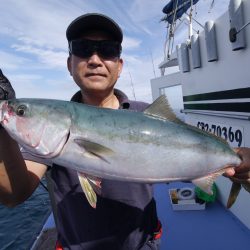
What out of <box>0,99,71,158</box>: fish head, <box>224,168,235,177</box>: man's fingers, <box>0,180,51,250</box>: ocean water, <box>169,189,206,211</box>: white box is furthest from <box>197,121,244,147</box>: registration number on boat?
<box>0,180,51,250</box>: ocean water

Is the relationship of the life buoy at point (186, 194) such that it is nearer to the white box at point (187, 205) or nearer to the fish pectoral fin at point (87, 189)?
the white box at point (187, 205)

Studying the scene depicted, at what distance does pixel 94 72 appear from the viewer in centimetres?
277

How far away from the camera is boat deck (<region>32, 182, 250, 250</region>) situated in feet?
16.4

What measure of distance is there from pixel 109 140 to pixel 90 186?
38 cm

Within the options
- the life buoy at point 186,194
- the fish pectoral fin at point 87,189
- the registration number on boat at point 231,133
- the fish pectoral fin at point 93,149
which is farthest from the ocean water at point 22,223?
the fish pectoral fin at point 93,149

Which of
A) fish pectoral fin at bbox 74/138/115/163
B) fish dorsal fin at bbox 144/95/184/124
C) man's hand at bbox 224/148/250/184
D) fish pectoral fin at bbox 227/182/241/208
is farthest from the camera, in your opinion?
fish pectoral fin at bbox 227/182/241/208

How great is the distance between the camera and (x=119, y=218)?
2.71 metres

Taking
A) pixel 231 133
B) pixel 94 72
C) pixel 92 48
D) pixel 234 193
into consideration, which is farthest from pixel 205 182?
pixel 231 133

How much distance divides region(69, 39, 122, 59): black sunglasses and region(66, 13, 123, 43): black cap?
11 centimetres

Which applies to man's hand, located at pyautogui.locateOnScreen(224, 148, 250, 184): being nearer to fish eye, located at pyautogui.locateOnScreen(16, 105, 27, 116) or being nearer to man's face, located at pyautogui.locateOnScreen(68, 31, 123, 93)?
man's face, located at pyautogui.locateOnScreen(68, 31, 123, 93)

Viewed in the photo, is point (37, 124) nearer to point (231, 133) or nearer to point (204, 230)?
point (231, 133)

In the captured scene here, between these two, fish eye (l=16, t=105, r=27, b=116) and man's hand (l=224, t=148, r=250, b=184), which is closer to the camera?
fish eye (l=16, t=105, r=27, b=116)

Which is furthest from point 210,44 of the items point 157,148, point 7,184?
point 7,184

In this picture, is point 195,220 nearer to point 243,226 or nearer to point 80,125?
point 243,226
